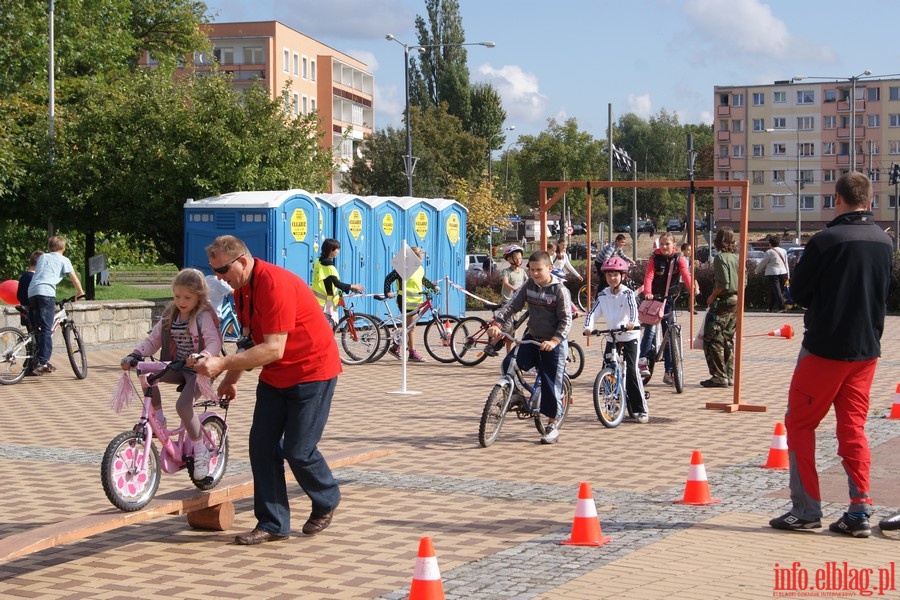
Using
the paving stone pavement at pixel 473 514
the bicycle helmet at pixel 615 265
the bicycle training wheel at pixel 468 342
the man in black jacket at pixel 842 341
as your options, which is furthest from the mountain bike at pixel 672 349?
the man in black jacket at pixel 842 341

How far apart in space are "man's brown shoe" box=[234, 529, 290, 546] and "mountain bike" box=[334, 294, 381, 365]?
446 inches

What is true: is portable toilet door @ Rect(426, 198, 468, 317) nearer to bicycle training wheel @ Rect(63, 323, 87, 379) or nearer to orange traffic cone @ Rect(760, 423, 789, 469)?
bicycle training wheel @ Rect(63, 323, 87, 379)

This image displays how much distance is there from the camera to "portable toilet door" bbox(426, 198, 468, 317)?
28484mm

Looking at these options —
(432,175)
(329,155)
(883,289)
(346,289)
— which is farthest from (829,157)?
(883,289)

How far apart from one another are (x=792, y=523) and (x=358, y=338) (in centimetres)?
1186

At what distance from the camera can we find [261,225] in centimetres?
2277

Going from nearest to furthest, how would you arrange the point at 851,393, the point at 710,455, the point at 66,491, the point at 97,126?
1. the point at 851,393
2. the point at 66,491
3. the point at 710,455
4. the point at 97,126

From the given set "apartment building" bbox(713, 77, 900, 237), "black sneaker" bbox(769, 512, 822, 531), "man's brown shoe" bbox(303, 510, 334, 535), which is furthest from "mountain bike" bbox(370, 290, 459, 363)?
"apartment building" bbox(713, 77, 900, 237)

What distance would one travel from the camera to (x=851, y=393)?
6977 millimetres

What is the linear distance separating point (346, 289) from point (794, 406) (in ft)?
36.3

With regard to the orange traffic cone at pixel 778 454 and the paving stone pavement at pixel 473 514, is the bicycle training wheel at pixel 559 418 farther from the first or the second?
the orange traffic cone at pixel 778 454

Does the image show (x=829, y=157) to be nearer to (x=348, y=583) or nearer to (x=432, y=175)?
(x=432, y=175)

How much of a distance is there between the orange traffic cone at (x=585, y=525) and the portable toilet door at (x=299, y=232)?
16.3 metres

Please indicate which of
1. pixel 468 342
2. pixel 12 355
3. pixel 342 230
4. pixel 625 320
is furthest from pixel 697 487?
pixel 342 230
